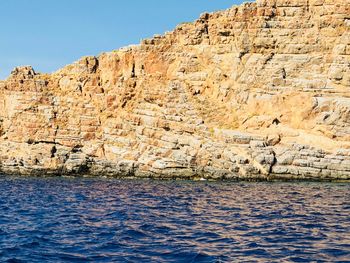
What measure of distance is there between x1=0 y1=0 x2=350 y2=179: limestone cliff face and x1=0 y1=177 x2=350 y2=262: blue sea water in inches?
554

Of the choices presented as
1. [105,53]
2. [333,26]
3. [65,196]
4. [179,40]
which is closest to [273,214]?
[65,196]

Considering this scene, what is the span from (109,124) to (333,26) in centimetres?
2734

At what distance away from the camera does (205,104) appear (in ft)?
168

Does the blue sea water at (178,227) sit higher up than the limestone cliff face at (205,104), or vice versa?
the limestone cliff face at (205,104)

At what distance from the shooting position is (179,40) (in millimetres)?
56094

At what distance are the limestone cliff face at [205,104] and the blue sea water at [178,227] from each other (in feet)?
46.1

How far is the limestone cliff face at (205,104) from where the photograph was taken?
149ft

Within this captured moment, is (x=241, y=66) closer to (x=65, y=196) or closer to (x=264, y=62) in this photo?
(x=264, y=62)

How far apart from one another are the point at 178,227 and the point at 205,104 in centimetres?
3302

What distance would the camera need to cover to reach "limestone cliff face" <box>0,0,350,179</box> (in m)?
45.3

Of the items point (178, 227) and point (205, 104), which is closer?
point (178, 227)

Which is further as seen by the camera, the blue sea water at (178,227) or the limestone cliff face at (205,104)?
the limestone cliff face at (205,104)

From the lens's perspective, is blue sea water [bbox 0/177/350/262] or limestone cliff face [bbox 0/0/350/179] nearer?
blue sea water [bbox 0/177/350/262]

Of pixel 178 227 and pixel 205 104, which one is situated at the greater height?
pixel 205 104
